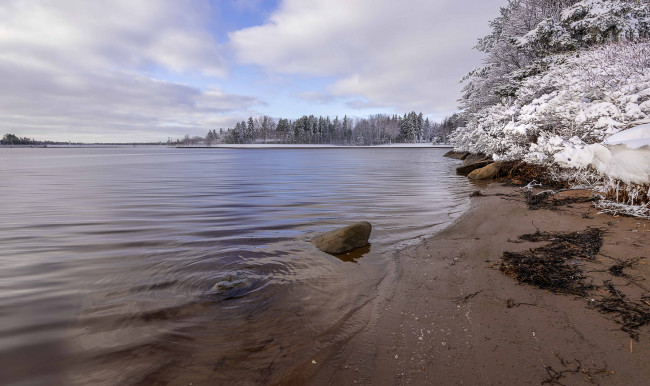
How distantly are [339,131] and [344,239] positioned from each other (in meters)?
140

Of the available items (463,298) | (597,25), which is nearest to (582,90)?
(597,25)

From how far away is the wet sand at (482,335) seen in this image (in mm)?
2686

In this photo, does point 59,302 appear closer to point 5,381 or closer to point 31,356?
point 31,356

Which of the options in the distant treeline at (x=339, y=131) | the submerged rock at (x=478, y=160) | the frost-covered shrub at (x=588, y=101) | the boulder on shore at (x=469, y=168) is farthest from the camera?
the distant treeline at (x=339, y=131)

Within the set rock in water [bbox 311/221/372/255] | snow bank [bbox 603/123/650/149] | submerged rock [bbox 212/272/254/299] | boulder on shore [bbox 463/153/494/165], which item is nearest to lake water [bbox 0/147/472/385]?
submerged rock [bbox 212/272/254/299]

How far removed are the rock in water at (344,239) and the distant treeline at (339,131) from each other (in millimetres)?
131442

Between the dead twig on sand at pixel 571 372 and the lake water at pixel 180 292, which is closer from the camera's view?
the dead twig on sand at pixel 571 372

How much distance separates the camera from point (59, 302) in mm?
4316

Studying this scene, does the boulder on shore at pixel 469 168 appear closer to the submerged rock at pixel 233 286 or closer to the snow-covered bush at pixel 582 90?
the snow-covered bush at pixel 582 90

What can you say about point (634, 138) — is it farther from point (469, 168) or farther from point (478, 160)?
point (478, 160)

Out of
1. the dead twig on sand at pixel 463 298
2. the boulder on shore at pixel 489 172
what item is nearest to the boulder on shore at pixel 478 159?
the boulder on shore at pixel 489 172

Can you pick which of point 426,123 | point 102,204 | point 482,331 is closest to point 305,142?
point 426,123

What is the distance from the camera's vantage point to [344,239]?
243 inches

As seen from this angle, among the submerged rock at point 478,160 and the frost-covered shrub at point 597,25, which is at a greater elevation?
the frost-covered shrub at point 597,25
